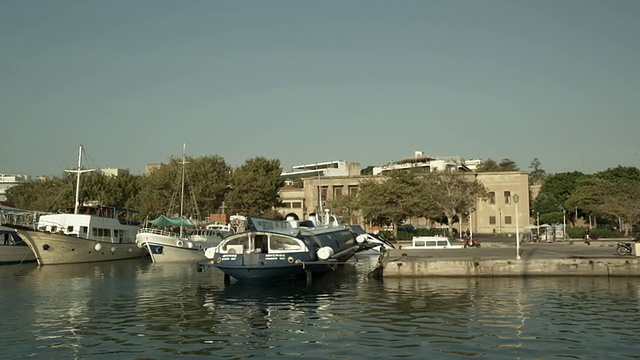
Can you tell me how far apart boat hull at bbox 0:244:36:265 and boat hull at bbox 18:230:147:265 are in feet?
13.6

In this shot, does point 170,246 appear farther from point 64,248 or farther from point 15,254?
point 15,254

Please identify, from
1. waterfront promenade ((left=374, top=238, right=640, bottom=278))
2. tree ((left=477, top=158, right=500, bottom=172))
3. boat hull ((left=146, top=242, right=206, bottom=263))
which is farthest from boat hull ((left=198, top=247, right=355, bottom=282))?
tree ((left=477, top=158, right=500, bottom=172))

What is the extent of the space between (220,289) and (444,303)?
13.1 m

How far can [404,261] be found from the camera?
35.2 meters

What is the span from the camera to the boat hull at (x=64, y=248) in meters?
50.9

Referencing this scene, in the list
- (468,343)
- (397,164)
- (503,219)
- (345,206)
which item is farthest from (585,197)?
(468,343)

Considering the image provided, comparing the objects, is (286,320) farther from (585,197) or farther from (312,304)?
(585,197)

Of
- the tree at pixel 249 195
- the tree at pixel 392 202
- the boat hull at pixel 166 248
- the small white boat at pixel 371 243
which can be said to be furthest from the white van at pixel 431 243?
the tree at pixel 249 195

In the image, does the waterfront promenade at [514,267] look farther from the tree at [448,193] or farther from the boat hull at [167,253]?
the tree at [448,193]

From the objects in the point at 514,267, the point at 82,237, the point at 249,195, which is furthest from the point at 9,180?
the point at 514,267

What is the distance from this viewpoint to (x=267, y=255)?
32125 mm

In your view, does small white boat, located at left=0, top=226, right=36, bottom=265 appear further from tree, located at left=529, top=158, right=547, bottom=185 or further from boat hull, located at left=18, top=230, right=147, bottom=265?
tree, located at left=529, top=158, right=547, bottom=185

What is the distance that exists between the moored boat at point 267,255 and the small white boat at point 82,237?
76.0 ft

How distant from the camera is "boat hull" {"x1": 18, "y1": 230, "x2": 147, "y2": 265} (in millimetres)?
50938
